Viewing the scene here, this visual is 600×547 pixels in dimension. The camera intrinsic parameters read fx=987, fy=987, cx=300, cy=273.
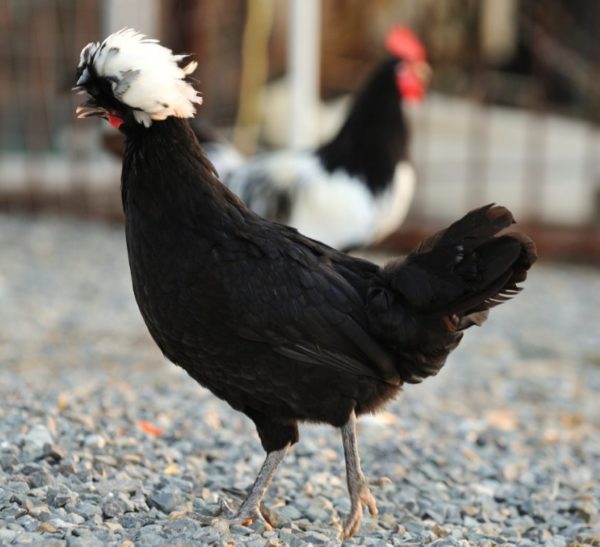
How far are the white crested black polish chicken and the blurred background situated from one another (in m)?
6.55

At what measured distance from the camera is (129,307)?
7.53 m

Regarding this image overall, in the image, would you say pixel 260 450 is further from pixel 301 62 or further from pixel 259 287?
pixel 301 62

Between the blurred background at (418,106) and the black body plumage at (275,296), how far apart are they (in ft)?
21.5

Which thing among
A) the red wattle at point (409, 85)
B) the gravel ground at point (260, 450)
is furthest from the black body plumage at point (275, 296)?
the red wattle at point (409, 85)

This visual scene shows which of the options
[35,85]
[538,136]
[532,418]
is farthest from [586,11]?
[532,418]

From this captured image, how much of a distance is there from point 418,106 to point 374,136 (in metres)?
5.89

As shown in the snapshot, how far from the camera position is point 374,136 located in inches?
231

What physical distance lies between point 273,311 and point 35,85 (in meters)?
9.37

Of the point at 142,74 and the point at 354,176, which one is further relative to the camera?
the point at 354,176

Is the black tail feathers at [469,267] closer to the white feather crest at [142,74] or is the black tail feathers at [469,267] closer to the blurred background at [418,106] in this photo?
the white feather crest at [142,74]

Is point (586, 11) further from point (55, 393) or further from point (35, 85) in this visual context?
point (55, 393)

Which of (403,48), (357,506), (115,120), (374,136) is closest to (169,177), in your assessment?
(115,120)

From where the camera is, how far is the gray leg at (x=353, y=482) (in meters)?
3.21

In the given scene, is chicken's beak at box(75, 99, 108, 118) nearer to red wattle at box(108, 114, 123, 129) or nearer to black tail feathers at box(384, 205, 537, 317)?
red wattle at box(108, 114, 123, 129)
